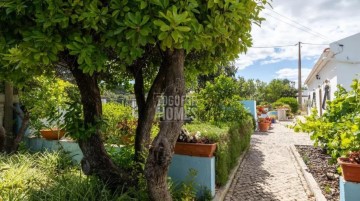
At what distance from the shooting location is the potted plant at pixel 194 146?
438 centimetres

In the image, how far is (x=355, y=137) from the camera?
361cm

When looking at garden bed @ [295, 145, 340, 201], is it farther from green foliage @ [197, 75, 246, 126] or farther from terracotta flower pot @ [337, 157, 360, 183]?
green foliage @ [197, 75, 246, 126]

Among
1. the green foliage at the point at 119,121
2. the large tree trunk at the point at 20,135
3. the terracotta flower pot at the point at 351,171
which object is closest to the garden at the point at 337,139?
the terracotta flower pot at the point at 351,171

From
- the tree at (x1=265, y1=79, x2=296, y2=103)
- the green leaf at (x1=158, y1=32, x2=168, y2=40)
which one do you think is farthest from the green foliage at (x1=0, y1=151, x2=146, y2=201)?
the tree at (x1=265, y1=79, x2=296, y2=103)

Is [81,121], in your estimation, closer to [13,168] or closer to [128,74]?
[128,74]

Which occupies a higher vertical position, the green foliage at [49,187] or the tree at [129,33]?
the tree at [129,33]

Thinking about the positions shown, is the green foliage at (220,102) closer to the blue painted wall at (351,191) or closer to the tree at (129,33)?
the blue painted wall at (351,191)

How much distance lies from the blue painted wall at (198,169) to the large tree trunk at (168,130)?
163 cm

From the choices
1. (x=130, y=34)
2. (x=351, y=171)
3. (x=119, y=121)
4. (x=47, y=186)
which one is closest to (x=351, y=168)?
(x=351, y=171)

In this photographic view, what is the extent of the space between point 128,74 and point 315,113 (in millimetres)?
4543

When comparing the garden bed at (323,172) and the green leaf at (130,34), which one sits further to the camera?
the garden bed at (323,172)

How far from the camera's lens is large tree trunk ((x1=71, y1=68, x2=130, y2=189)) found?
11.0ft

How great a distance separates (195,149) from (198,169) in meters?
0.34

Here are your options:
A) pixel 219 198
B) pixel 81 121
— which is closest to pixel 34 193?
pixel 81 121
